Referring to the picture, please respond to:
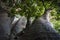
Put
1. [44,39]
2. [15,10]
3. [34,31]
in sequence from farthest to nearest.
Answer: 1. [15,10]
2. [34,31]
3. [44,39]

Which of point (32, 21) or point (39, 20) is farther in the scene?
point (32, 21)

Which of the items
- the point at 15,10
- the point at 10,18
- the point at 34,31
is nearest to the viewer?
the point at 34,31

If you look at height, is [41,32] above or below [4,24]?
below

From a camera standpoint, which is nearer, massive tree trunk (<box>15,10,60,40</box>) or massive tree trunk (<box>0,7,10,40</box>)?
massive tree trunk (<box>15,10,60,40</box>)

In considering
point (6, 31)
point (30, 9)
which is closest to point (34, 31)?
point (30, 9)

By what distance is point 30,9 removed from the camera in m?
2.61

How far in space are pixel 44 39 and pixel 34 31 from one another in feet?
0.74

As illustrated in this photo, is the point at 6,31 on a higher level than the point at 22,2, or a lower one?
lower

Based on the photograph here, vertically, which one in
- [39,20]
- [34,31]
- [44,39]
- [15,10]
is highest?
[15,10]

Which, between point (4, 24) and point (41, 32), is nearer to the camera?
point (41, 32)

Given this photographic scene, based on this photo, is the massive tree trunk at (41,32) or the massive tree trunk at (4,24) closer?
the massive tree trunk at (41,32)

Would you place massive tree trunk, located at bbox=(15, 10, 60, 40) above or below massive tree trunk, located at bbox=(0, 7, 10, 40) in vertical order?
below

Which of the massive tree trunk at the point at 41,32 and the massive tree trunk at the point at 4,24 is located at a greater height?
the massive tree trunk at the point at 4,24

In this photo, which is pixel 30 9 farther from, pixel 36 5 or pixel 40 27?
pixel 40 27
